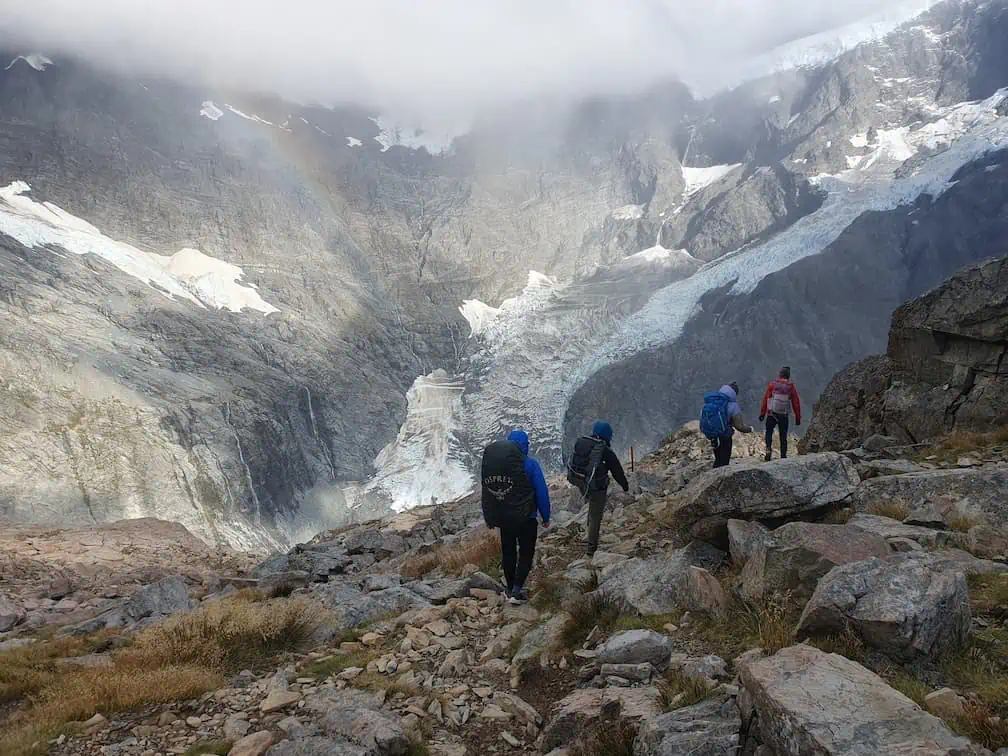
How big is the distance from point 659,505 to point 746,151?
183111 millimetres

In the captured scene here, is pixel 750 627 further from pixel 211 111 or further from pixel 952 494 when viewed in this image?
pixel 211 111

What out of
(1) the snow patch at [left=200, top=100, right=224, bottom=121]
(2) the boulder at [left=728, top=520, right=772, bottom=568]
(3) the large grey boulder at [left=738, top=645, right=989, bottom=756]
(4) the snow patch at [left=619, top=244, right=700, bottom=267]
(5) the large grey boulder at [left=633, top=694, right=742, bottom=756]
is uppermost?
(1) the snow patch at [left=200, top=100, right=224, bottom=121]

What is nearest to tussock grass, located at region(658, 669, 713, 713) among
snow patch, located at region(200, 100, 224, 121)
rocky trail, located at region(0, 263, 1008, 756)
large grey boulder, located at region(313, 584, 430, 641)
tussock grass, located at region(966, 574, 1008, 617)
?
rocky trail, located at region(0, 263, 1008, 756)

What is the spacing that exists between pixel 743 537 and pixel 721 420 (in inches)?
226

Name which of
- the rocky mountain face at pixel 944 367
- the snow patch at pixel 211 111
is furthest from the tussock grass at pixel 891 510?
the snow patch at pixel 211 111

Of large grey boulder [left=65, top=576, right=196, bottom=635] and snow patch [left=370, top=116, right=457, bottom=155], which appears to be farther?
snow patch [left=370, top=116, right=457, bottom=155]

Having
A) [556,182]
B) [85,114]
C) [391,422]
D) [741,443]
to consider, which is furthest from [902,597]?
[556,182]

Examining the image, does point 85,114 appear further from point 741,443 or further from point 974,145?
point 974,145

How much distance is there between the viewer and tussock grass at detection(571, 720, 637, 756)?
12.2ft

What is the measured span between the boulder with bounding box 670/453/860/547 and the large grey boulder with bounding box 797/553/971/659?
222cm

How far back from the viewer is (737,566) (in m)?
6.14

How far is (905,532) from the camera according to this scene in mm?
6164

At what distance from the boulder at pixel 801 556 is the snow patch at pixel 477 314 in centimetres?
13175

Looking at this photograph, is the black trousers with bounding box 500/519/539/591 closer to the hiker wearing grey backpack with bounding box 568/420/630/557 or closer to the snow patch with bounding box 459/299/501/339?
the hiker wearing grey backpack with bounding box 568/420/630/557
